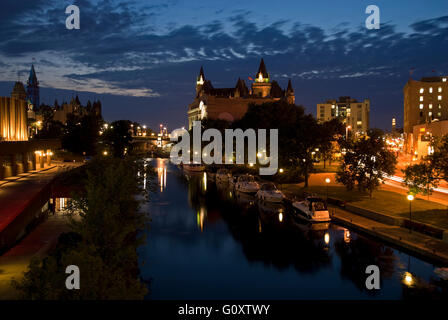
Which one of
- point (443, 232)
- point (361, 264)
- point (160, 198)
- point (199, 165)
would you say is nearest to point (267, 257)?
point (361, 264)

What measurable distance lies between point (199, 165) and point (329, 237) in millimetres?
63068

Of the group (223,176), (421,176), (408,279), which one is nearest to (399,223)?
(421,176)

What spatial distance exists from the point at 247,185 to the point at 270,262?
26.8 metres

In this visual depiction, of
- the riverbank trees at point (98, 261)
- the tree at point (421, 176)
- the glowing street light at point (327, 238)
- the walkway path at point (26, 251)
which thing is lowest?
the glowing street light at point (327, 238)

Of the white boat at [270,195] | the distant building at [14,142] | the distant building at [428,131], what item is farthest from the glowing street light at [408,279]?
the distant building at [428,131]

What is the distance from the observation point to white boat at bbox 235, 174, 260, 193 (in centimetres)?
5069

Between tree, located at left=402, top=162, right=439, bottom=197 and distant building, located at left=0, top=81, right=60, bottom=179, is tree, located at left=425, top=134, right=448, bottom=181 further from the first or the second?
distant building, located at left=0, top=81, right=60, bottom=179

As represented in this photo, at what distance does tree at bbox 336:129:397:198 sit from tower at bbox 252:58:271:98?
159 meters

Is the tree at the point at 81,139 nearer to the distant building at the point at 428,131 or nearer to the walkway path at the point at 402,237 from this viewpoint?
the distant building at the point at 428,131

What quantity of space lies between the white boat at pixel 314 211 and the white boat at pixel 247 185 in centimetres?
1537

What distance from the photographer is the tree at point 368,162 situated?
1476 inches

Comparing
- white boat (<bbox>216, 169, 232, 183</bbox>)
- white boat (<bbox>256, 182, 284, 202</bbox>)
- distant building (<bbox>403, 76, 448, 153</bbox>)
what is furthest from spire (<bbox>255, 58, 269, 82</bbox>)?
white boat (<bbox>256, 182, 284, 202</bbox>)
